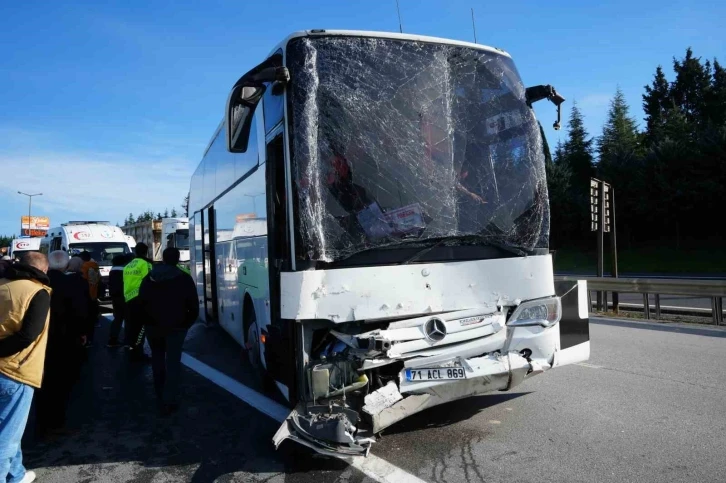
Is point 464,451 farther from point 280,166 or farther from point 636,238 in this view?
point 636,238

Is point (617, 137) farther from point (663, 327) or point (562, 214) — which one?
point (663, 327)

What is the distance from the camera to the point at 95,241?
2120cm

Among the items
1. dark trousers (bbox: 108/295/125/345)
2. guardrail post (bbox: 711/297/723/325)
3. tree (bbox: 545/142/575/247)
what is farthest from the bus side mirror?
tree (bbox: 545/142/575/247)

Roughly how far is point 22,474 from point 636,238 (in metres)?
47.7

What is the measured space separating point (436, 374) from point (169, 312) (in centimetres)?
320

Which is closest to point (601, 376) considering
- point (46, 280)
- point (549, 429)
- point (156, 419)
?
point (549, 429)

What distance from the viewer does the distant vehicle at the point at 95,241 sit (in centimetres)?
2078

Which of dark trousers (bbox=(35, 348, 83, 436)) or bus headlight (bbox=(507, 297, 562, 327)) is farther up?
bus headlight (bbox=(507, 297, 562, 327))

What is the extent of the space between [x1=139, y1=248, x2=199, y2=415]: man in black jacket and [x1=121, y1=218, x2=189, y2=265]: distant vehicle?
49.3 ft

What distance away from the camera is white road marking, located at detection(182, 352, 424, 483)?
4.36 m

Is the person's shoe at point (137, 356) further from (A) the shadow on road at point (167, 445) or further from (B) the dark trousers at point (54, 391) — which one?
(B) the dark trousers at point (54, 391)

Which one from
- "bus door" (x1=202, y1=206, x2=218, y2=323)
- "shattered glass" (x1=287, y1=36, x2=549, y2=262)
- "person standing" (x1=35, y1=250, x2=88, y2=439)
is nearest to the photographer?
"shattered glass" (x1=287, y1=36, x2=549, y2=262)

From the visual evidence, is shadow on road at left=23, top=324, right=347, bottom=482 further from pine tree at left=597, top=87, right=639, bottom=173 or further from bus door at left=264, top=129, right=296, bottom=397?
pine tree at left=597, top=87, right=639, bottom=173

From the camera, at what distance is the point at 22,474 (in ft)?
14.5
